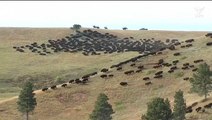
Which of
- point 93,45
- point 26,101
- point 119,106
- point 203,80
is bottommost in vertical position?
point 119,106

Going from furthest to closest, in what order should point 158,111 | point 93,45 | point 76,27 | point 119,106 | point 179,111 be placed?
point 76,27 < point 93,45 < point 119,106 < point 179,111 < point 158,111

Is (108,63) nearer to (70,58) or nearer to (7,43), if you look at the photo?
(70,58)

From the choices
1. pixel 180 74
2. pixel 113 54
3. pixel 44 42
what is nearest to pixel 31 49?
pixel 44 42

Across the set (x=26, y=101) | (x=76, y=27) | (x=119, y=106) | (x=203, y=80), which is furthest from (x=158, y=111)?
(x=76, y=27)

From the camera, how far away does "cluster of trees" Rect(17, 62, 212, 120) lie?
52.6 metres

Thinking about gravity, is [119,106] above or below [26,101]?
below

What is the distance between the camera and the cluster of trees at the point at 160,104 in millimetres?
52562

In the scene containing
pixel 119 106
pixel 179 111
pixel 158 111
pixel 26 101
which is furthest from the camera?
pixel 119 106

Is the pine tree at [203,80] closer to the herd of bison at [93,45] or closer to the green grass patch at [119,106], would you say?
the green grass patch at [119,106]

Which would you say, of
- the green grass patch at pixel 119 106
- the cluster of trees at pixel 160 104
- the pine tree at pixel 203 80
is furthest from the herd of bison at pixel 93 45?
the pine tree at pixel 203 80

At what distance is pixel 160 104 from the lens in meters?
52.3

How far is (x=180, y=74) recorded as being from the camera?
86375 millimetres

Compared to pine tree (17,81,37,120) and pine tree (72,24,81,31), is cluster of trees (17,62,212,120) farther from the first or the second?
pine tree (72,24,81,31)

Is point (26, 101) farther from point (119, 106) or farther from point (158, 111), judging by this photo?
point (158, 111)
